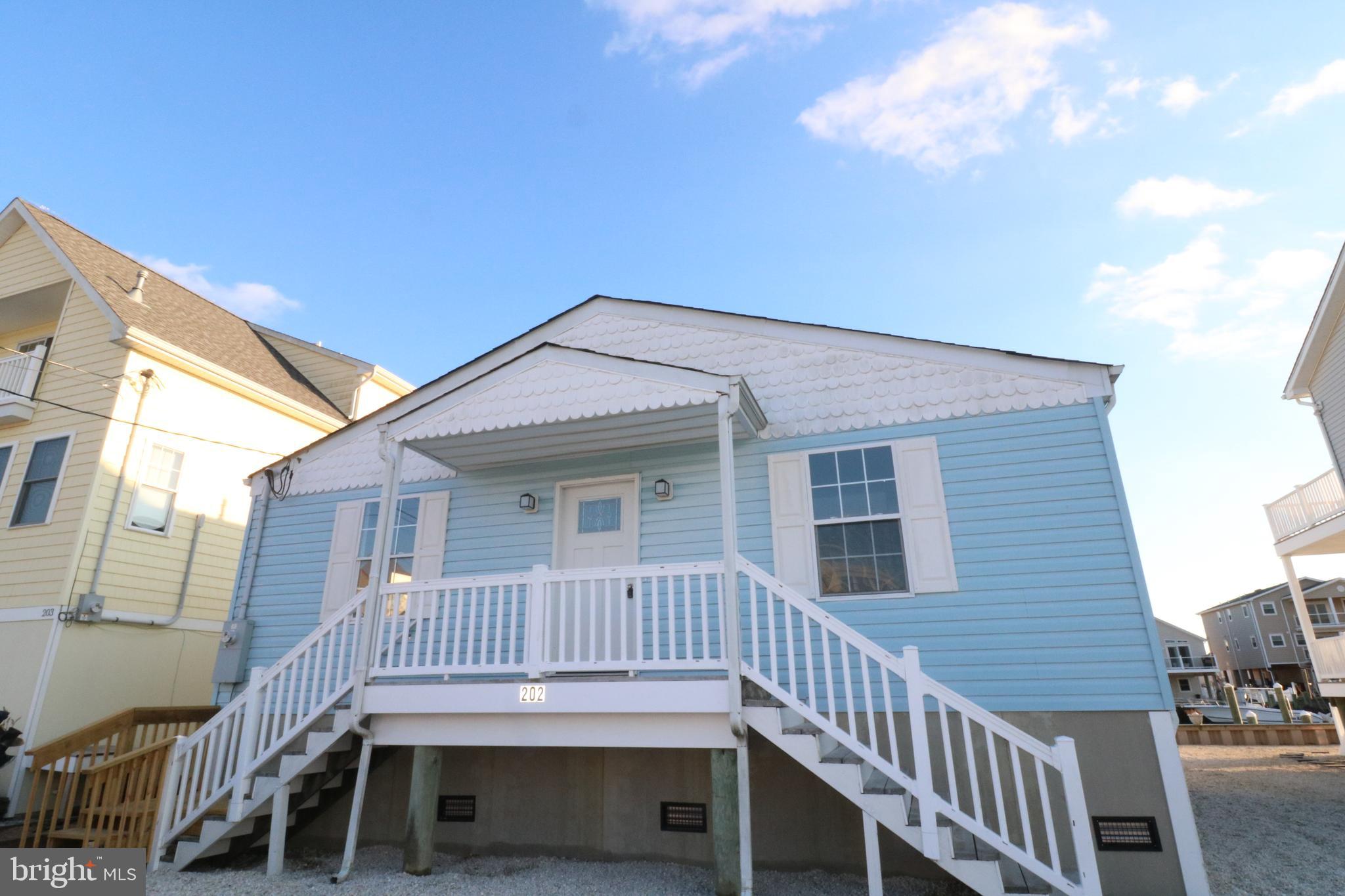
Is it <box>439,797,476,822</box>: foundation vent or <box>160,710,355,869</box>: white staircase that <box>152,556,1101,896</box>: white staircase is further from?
<box>439,797,476,822</box>: foundation vent

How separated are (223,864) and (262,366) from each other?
1000cm

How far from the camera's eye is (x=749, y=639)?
245 inches

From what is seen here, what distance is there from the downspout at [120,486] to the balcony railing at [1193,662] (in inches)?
2260

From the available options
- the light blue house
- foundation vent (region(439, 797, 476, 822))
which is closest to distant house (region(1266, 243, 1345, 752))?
the light blue house

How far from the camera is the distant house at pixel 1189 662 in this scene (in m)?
47.4

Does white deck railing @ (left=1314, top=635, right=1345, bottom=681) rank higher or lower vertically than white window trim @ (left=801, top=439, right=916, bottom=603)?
lower

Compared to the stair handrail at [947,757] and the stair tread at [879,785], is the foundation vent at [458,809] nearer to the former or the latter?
the stair handrail at [947,757]

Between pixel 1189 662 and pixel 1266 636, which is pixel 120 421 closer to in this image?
pixel 1266 636

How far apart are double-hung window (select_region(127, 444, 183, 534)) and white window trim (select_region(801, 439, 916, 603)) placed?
10523 millimetres

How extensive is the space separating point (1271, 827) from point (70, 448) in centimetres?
1654

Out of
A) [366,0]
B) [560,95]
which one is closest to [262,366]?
[366,0]

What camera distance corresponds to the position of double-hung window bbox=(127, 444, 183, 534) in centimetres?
1070

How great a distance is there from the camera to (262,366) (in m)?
13.4

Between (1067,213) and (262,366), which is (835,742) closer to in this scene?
(1067,213)
